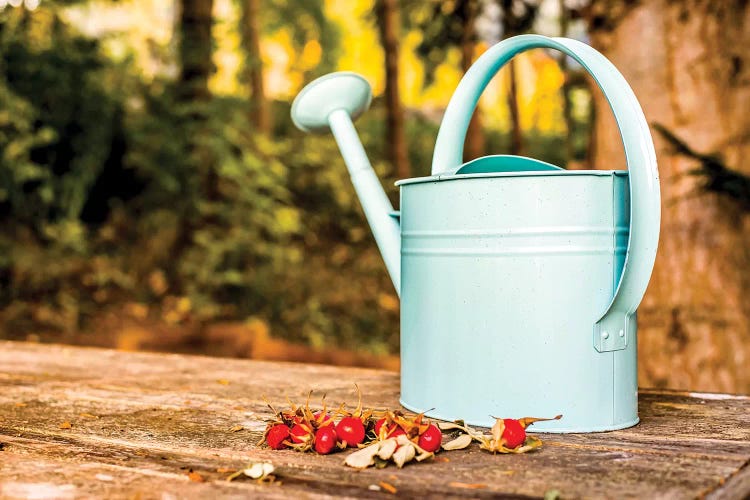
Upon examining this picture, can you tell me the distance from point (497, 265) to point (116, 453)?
62 cm

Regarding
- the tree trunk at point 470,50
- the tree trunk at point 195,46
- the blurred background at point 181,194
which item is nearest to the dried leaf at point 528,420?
the tree trunk at point 470,50

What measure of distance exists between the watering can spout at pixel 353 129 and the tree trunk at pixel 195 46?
406cm

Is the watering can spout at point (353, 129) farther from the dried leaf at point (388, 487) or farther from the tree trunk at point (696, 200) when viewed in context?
the tree trunk at point (696, 200)

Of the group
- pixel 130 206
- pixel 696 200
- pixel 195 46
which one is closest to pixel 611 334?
pixel 696 200

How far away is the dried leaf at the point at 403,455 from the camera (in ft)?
3.31

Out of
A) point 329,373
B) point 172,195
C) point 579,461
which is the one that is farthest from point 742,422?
point 172,195

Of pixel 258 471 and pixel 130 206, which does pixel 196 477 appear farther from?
pixel 130 206

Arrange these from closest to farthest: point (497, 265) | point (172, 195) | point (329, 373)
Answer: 1. point (497, 265)
2. point (329, 373)
3. point (172, 195)

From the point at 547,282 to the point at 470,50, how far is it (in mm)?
4871

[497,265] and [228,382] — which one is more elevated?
[497,265]

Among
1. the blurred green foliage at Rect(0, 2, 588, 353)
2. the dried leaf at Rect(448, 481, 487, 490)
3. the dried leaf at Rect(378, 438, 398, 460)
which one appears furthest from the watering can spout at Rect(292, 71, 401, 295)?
the blurred green foliage at Rect(0, 2, 588, 353)

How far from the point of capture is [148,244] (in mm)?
5801

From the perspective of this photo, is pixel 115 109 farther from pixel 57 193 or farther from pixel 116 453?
pixel 116 453

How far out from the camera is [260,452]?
3.60ft
